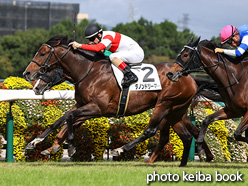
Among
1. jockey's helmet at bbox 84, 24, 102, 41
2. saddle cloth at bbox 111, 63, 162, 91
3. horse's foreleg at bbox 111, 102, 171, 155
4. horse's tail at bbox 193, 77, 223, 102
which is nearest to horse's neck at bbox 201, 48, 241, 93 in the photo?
saddle cloth at bbox 111, 63, 162, 91

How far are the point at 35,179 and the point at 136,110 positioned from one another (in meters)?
2.15

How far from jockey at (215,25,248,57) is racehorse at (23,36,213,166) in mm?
755

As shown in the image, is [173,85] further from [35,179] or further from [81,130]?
[35,179]

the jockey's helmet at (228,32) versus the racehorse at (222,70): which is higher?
the jockey's helmet at (228,32)

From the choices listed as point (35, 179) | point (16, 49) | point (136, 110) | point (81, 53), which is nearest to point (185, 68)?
point (136, 110)

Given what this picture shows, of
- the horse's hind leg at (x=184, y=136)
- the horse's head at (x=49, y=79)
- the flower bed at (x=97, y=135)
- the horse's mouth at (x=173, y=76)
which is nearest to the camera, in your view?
the horse's mouth at (x=173, y=76)

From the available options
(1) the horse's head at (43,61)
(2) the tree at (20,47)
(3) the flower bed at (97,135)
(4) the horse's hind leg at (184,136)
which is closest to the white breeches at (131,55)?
(1) the horse's head at (43,61)

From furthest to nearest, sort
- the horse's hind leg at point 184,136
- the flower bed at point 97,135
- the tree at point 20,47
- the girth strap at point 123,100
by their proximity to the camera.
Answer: the tree at point 20,47, the flower bed at point 97,135, the horse's hind leg at point 184,136, the girth strap at point 123,100

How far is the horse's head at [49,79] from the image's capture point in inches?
284

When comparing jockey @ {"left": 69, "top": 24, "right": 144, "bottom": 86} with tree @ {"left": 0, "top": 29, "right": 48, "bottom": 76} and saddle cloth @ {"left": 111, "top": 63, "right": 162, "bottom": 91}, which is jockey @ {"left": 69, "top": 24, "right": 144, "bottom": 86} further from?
tree @ {"left": 0, "top": 29, "right": 48, "bottom": 76}

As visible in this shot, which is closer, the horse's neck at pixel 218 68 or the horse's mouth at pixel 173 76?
the horse's mouth at pixel 173 76

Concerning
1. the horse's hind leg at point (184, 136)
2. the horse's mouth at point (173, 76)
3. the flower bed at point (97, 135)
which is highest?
the horse's mouth at point (173, 76)

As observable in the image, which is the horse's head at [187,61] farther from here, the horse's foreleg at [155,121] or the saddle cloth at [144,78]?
the horse's foreleg at [155,121]

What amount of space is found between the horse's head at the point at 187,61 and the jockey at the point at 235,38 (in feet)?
1.13
